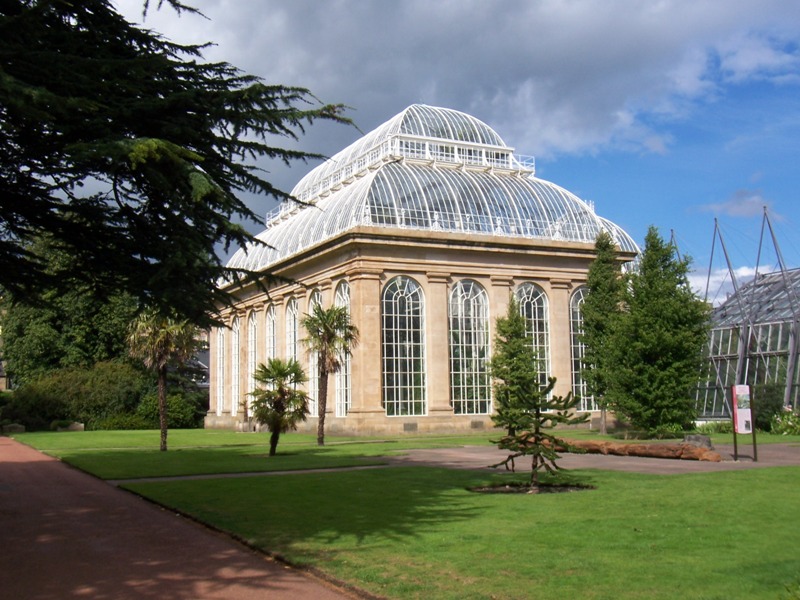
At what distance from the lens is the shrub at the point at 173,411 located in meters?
62.9

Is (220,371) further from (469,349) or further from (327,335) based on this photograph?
(327,335)

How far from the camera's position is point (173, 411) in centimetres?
6656

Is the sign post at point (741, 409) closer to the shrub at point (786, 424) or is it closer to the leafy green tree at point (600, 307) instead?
the leafy green tree at point (600, 307)

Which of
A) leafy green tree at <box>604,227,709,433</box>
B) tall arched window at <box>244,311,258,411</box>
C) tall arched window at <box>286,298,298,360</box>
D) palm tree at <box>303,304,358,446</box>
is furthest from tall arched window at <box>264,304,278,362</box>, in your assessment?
leafy green tree at <box>604,227,709,433</box>

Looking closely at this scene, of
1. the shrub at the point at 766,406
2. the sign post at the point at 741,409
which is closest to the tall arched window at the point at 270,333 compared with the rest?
the shrub at the point at 766,406

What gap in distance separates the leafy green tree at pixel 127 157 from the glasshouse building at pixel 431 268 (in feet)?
97.6

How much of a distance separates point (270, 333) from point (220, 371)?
11.4 metres

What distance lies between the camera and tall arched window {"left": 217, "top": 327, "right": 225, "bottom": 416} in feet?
210

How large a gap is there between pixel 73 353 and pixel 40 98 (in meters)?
60.5

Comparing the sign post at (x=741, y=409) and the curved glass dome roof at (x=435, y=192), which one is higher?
the curved glass dome roof at (x=435, y=192)

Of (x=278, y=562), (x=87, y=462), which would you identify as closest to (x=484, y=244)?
(x=87, y=462)

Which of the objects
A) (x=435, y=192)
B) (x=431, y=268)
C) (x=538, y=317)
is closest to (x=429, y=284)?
(x=431, y=268)

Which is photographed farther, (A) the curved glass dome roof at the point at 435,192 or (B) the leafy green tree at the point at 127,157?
(A) the curved glass dome roof at the point at 435,192

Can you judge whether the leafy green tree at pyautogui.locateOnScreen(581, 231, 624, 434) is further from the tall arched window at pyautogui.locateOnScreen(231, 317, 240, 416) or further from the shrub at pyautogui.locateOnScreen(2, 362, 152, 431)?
the shrub at pyautogui.locateOnScreen(2, 362, 152, 431)
